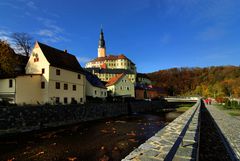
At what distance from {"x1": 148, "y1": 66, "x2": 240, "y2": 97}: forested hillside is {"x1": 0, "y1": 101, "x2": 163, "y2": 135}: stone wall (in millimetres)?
75880

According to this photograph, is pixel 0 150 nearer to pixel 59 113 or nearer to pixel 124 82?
pixel 59 113

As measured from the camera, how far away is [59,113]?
2378 centimetres

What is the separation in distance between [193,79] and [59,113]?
11903 centimetres

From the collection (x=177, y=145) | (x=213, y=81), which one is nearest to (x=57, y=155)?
(x=177, y=145)

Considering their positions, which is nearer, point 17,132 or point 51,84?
point 17,132

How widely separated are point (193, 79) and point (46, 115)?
12101 centimetres

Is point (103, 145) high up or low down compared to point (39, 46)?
down

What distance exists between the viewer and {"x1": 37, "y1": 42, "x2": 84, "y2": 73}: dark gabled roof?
96.2ft

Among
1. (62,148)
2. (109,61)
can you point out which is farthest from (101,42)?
(62,148)

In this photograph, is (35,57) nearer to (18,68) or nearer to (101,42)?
(18,68)

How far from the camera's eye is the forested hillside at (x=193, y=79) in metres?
101

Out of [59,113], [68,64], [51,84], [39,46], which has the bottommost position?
[59,113]

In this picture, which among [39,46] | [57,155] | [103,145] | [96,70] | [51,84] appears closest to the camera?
[57,155]

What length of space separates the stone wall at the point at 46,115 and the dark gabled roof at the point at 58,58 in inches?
311
